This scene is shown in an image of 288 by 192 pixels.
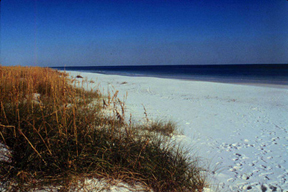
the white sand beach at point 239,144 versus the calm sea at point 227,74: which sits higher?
the calm sea at point 227,74

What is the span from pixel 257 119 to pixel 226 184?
372cm

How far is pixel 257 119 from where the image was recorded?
5285mm

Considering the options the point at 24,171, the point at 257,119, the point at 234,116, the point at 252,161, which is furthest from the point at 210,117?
the point at 24,171

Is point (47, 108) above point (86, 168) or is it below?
above

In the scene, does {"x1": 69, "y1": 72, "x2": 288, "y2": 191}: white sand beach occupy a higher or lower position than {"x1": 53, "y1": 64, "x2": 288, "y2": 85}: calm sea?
lower

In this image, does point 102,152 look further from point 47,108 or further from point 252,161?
point 252,161

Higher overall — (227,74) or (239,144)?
(227,74)

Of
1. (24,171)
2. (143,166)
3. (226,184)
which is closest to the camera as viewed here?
(24,171)

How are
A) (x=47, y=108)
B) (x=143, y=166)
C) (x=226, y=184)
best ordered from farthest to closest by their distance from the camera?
(x=47, y=108), (x=226, y=184), (x=143, y=166)

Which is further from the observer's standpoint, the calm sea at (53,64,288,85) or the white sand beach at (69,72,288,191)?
the calm sea at (53,64,288,85)

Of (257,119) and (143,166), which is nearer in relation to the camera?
(143,166)

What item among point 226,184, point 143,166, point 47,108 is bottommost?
point 226,184

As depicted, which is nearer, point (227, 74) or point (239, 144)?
point (239, 144)

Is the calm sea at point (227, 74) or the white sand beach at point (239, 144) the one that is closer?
the white sand beach at point (239, 144)
